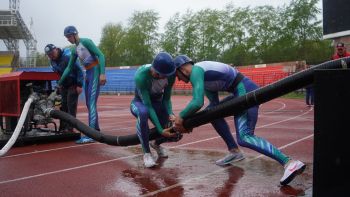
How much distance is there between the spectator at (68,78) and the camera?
7.59 metres

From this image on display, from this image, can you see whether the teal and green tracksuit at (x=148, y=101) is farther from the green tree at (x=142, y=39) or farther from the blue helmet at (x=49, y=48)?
the green tree at (x=142, y=39)

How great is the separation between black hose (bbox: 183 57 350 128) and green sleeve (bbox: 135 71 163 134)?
0.67m

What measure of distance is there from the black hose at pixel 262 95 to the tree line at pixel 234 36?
36.3m

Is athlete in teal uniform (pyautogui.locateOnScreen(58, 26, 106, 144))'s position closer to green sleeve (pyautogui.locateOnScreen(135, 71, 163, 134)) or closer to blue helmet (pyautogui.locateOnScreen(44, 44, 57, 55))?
blue helmet (pyautogui.locateOnScreen(44, 44, 57, 55))

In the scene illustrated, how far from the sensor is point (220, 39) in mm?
50469

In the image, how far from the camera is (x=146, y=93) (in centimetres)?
505

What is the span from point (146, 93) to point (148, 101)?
4.2 inches

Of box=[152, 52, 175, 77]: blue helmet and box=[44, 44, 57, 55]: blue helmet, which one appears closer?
box=[152, 52, 175, 77]: blue helmet

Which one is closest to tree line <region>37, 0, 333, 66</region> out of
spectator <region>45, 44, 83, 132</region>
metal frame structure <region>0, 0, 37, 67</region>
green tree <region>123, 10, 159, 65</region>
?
green tree <region>123, 10, 159, 65</region>

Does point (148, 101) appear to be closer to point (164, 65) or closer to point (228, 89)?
point (164, 65)

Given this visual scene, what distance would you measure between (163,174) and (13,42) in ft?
168

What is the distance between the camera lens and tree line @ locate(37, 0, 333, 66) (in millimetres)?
40688

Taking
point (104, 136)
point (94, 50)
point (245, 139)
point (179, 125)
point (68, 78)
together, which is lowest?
point (104, 136)

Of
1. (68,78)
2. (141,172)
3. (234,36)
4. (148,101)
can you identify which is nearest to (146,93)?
(148,101)
